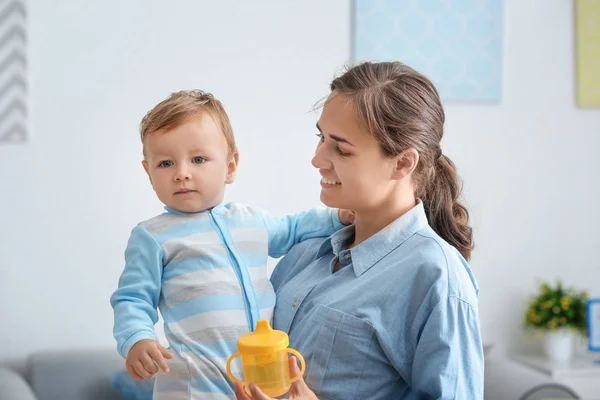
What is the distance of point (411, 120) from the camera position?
4.65ft

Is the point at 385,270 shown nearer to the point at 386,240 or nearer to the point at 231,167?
the point at 386,240

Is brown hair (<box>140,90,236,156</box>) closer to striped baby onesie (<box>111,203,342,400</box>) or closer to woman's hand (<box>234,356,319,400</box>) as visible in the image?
striped baby onesie (<box>111,203,342,400</box>)

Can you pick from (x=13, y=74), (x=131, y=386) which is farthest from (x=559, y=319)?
(x=13, y=74)

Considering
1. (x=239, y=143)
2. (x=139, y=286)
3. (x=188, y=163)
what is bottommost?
(x=139, y=286)

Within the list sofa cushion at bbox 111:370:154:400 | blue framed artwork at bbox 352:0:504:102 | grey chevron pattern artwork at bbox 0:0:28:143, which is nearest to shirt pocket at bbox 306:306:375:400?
sofa cushion at bbox 111:370:154:400

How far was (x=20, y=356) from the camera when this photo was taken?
3.06m

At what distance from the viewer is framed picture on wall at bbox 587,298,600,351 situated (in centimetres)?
345

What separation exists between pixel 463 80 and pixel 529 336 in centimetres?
122

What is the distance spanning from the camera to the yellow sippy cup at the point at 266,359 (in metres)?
1.18

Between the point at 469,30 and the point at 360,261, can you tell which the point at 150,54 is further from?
the point at 360,261

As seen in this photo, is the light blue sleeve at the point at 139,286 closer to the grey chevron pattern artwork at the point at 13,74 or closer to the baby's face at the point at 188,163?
the baby's face at the point at 188,163

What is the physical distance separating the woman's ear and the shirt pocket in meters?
0.28

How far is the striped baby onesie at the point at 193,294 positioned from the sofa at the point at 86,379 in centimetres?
124

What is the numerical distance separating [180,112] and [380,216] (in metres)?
0.42
